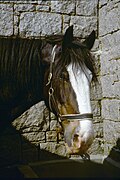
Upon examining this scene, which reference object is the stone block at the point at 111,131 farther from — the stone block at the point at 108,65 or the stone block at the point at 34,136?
the stone block at the point at 34,136

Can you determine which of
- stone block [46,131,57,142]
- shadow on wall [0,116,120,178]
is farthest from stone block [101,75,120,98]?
stone block [46,131,57,142]

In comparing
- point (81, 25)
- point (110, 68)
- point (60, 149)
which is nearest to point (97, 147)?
point (60, 149)

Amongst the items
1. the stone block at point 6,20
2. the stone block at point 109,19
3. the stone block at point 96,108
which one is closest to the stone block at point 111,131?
the stone block at point 96,108

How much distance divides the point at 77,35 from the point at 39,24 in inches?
13.0

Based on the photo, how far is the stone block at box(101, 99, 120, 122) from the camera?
2.43 metres

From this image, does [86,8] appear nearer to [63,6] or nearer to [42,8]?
[63,6]

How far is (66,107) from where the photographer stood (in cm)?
156

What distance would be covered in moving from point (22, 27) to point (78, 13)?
0.50 meters

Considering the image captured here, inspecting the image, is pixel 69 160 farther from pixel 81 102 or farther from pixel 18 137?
pixel 81 102

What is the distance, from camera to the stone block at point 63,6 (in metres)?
2.54

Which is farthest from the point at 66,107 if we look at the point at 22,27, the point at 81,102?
the point at 22,27

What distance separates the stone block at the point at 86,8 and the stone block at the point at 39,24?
194 mm

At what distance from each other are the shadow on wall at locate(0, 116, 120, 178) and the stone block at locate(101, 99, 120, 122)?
0.21 m

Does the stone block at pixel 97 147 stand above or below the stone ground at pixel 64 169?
above
